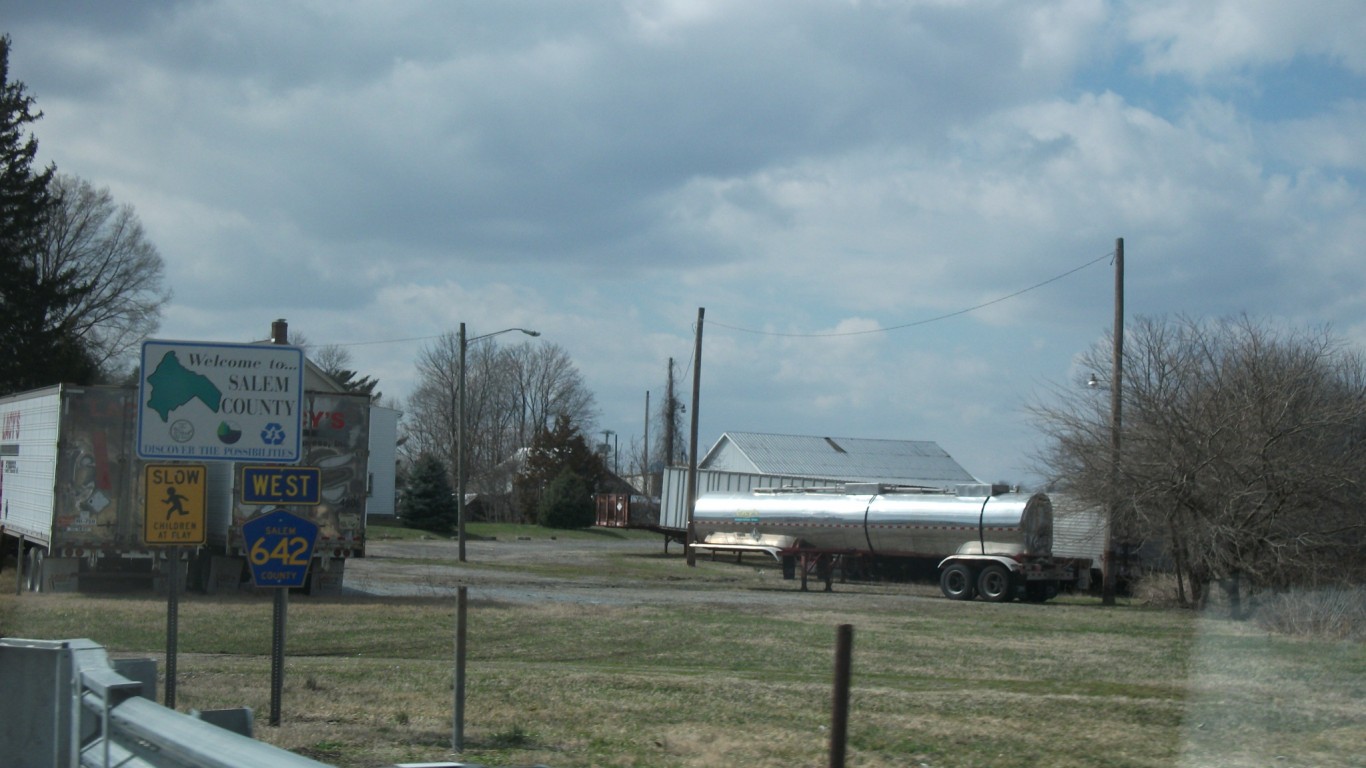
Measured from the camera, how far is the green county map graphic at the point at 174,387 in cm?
993

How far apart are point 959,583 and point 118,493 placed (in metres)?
19.2

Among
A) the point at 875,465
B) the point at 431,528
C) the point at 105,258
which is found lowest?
the point at 431,528

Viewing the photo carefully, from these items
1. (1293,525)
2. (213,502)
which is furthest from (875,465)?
(213,502)

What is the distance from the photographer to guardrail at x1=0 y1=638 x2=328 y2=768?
15.2ft

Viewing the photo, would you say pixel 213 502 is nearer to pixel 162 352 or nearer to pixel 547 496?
pixel 162 352

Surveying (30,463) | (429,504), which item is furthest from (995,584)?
(429,504)

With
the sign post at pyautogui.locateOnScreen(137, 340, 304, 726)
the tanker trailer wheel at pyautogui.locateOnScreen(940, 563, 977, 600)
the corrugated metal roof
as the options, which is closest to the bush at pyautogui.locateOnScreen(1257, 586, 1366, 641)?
the tanker trailer wheel at pyautogui.locateOnScreen(940, 563, 977, 600)

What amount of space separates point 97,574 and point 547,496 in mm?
45976

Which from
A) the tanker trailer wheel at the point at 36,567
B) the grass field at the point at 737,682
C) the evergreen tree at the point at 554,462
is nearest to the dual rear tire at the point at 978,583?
the grass field at the point at 737,682

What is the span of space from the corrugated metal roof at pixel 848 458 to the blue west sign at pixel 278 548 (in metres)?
53.7

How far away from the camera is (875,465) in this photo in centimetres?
6481

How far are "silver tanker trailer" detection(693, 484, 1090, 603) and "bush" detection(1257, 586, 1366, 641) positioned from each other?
11107mm

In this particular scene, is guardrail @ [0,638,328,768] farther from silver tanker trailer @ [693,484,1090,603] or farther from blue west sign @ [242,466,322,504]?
silver tanker trailer @ [693,484,1090,603]

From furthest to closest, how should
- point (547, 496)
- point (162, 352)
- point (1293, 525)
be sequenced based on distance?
point (547, 496), point (1293, 525), point (162, 352)
